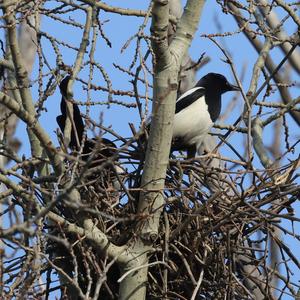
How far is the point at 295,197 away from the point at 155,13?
1.51 m

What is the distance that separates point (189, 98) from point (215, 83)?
44 centimetres

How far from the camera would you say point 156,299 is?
523 centimetres

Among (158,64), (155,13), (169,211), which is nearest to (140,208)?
(169,211)

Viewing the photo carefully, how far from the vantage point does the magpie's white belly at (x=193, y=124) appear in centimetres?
678

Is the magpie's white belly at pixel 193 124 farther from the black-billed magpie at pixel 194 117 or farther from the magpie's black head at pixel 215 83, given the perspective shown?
the magpie's black head at pixel 215 83

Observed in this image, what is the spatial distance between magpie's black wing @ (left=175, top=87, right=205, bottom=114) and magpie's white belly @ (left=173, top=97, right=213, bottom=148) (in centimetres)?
4

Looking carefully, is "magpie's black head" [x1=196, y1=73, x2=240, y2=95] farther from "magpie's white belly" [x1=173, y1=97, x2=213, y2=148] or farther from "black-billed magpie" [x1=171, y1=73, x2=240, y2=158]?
"magpie's white belly" [x1=173, y1=97, x2=213, y2=148]

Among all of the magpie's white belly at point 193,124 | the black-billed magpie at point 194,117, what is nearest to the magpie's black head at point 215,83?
the black-billed magpie at point 194,117

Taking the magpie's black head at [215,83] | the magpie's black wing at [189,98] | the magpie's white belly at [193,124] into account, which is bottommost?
the magpie's white belly at [193,124]

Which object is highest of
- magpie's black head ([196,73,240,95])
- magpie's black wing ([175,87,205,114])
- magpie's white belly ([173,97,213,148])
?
magpie's black head ([196,73,240,95])

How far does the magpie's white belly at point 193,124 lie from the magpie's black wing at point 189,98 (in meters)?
0.04

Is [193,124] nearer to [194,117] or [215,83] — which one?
[194,117]

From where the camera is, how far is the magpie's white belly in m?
6.78

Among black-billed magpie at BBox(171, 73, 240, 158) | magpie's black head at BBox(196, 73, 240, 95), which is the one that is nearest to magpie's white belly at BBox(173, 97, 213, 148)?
black-billed magpie at BBox(171, 73, 240, 158)
